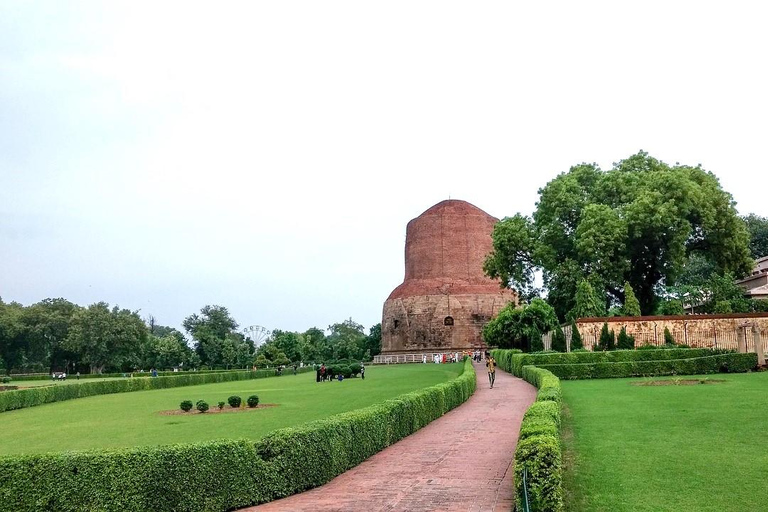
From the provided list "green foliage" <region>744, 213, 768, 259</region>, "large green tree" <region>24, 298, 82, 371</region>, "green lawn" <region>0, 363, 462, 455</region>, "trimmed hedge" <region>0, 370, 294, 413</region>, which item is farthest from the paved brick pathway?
"large green tree" <region>24, 298, 82, 371</region>

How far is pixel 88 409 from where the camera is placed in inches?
758

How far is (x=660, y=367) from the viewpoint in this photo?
20812 mm

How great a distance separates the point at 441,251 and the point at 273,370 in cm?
2223

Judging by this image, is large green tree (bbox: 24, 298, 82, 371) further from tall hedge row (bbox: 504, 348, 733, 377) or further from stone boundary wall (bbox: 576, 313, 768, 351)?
stone boundary wall (bbox: 576, 313, 768, 351)

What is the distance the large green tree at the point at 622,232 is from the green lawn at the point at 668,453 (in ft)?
46.8

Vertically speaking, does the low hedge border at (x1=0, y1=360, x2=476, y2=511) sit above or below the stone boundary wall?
below

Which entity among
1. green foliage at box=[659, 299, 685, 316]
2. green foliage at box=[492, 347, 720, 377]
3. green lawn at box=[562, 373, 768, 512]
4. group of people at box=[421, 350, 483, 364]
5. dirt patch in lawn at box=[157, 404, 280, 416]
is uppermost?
green foliage at box=[659, 299, 685, 316]

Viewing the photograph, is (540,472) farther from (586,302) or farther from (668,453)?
(586,302)

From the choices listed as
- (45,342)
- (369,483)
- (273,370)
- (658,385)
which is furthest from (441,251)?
(369,483)

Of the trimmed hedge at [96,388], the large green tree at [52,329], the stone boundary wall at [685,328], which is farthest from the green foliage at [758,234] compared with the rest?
the large green tree at [52,329]

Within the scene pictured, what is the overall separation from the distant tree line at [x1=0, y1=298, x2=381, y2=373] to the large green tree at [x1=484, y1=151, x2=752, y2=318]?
24134 mm

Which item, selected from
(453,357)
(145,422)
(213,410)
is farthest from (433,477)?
(453,357)

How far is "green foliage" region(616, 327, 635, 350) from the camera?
82.4ft

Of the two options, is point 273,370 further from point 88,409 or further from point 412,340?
point 88,409
